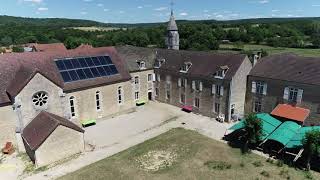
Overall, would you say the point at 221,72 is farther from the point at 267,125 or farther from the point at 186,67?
the point at 267,125

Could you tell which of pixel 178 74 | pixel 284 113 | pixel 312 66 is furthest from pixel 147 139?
pixel 312 66

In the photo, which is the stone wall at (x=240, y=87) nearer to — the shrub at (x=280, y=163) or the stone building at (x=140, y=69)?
the shrub at (x=280, y=163)

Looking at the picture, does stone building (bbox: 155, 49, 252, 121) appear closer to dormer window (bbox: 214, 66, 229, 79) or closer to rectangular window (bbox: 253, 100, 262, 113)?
dormer window (bbox: 214, 66, 229, 79)

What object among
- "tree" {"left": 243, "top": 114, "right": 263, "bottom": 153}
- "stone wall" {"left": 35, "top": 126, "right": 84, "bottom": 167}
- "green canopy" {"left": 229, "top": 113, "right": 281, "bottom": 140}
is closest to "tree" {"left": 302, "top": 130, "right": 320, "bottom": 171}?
"tree" {"left": 243, "top": 114, "right": 263, "bottom": 153}

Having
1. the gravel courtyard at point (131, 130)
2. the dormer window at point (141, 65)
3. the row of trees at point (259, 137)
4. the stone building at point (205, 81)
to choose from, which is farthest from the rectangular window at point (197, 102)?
the dormer window at point (141, 65)

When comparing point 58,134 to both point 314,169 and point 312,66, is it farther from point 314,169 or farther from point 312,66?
point 312,66

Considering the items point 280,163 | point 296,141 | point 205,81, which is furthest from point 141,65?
point 280,163
